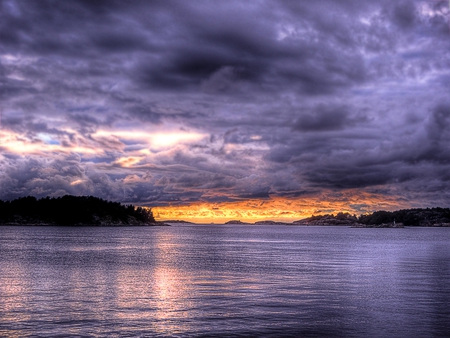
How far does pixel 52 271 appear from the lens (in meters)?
62.0

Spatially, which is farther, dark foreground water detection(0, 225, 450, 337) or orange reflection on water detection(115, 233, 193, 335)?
orange reflection on water detection(115, 233, 193, 335)

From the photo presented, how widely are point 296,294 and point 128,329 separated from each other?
756 inches

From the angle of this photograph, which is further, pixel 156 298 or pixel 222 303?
pixel 156 298

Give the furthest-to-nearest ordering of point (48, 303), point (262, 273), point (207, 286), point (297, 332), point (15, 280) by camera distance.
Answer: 1. point (262, 273)
2. point (15, 280)
3. point (207, 286)
4. point (48, 303)
5. point (297, 332)

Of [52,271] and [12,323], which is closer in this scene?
[12,323]

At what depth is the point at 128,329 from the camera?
28.4m

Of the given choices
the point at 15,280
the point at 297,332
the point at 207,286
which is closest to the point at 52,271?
the point at 15,280

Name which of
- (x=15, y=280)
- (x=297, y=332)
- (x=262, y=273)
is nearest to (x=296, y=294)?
(x=297, y=332)

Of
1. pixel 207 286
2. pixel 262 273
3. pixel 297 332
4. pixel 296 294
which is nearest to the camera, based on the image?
pixel 297 332

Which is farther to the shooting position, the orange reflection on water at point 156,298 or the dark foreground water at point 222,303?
the orange reflection on water at point 156,298

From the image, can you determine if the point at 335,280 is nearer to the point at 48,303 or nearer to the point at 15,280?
the point at 48,303

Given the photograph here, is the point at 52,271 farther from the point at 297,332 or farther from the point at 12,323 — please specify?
the point at 297,332

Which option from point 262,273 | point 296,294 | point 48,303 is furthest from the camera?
point 262,273

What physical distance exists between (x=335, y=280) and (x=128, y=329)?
32600 millimetres
